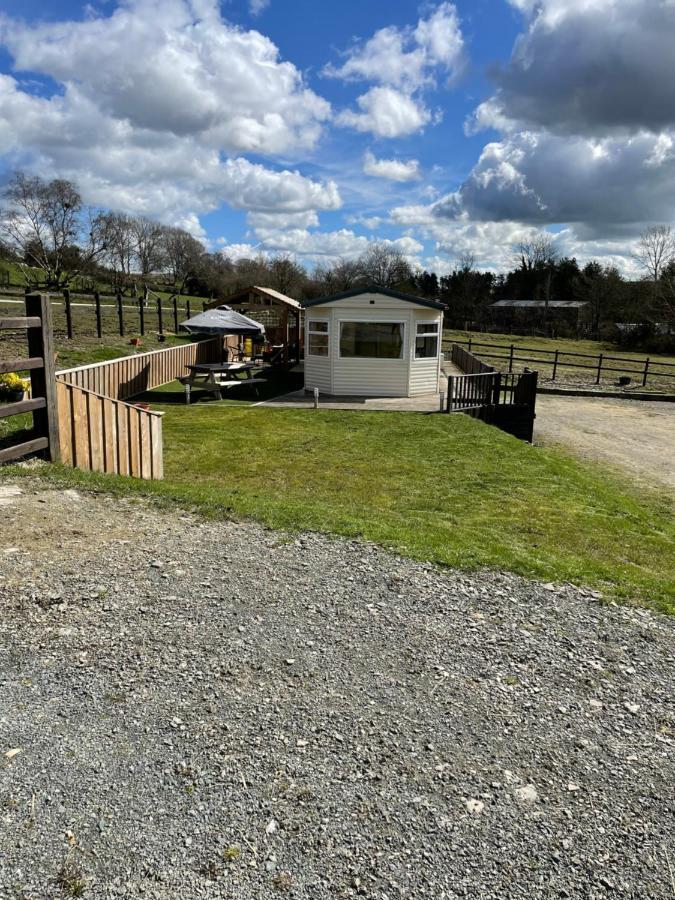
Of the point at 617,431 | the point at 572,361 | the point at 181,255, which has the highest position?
the point at 181,255

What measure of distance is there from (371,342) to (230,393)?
403 centimetres

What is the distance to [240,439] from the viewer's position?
35.4 feet

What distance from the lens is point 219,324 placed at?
15789mm

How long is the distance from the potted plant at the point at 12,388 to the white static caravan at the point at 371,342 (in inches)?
358

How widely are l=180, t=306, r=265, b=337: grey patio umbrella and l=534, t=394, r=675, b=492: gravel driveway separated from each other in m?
7.94

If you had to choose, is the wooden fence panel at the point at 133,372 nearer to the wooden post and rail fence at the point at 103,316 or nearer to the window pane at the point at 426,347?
the wooden post and rail fence at the point at 103,316

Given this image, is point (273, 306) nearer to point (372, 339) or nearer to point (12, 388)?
point (372, 339)

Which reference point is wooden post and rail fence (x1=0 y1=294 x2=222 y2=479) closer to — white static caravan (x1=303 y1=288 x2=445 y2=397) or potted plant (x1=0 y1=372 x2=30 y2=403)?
potted plant (x1=0 y1=372 x2=30 y2=403)

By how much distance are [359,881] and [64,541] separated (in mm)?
3339

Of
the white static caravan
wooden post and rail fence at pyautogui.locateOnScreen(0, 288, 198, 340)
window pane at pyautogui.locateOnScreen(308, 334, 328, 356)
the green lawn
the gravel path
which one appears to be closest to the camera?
the gravel path

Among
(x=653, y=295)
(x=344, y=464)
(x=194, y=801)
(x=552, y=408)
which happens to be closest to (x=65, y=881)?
(x=194, y=801)

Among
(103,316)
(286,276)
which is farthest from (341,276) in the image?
(103,316)

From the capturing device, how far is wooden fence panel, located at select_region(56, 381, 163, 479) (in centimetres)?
646

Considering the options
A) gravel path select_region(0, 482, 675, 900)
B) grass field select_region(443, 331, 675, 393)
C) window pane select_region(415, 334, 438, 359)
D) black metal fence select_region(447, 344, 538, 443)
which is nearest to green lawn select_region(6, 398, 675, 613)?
gravel path select_region(0, 482, 675, 900)
